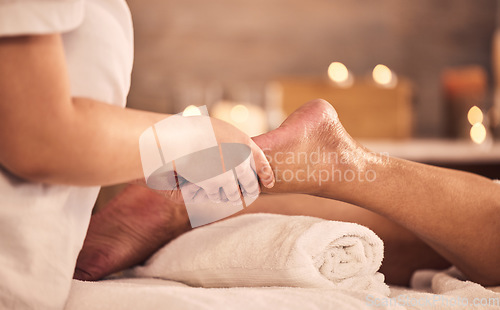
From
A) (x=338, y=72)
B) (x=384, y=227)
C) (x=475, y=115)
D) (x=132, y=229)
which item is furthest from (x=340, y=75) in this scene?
(x=132, y=229)

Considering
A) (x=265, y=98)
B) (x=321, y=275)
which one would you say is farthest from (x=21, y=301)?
(x=265, y=98)

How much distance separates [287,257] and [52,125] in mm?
325

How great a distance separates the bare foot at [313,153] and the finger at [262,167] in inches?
1.0

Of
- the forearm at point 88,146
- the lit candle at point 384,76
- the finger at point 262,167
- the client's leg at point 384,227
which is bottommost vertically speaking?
the client's leg at point 384,227

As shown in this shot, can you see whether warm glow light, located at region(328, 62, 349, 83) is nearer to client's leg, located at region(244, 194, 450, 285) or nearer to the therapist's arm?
client's leg, located at region(244, 194, 450, 285)

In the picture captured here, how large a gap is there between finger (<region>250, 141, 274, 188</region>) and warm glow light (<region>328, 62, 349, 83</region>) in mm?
1833

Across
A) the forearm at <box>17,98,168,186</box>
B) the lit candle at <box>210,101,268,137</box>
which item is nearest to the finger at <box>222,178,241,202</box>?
the forearm at <box>17,98,168,186</box>

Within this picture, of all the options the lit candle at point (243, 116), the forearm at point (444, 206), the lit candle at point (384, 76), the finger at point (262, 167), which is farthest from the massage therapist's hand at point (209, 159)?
the lit candle at point (384, 76)

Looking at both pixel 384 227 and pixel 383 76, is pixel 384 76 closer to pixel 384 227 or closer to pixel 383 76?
pixel 383 76

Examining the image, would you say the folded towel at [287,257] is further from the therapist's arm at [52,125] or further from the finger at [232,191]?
the therapist's arm at [52,125]

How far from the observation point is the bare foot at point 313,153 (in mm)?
684

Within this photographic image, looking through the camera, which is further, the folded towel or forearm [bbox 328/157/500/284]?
forearm [bbox 328/157/500/284]

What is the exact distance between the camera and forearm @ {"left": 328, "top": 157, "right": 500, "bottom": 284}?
749 millimetres

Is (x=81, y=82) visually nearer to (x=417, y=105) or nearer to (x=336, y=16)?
(x=336, y=16)
